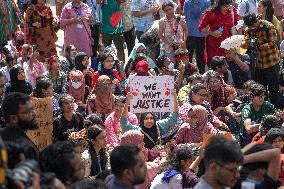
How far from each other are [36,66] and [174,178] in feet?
17.0

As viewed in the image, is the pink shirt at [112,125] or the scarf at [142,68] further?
the scarf at [142,68]

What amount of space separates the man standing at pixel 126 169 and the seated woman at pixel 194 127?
12.0 ft

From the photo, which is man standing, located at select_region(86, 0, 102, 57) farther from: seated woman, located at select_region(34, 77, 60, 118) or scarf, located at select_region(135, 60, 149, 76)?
seated woman, located at select_region(34, 77, 60, 118)

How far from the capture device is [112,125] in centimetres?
1040

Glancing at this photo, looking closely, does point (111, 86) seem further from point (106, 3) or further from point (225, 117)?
point (106, 3)

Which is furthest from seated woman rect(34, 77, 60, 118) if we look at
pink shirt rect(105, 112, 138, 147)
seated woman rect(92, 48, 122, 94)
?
seated woman rect(92, 48, 122, 94)

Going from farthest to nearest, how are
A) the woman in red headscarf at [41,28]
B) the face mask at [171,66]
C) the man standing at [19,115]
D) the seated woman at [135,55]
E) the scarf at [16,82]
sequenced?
the woman in red headscarf at [41,28], the seated woman at [135,55], the face mask at [171,66], the scarf at [16,82], the man standing at [19,115]

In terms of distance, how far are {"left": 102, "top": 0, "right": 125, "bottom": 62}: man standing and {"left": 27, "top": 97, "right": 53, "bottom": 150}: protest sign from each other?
532cm

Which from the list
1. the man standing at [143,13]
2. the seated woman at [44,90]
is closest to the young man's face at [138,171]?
the seated woman at [44,90]

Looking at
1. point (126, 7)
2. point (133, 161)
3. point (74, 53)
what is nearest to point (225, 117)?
point (74, 53)

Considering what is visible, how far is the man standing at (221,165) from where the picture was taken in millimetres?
5973

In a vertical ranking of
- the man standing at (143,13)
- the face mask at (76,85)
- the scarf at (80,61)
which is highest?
the man standing at (143,13)

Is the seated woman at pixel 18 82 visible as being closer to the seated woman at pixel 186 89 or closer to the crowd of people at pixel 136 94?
the crowd of people at pixel 136 94

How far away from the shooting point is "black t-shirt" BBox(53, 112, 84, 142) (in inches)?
389
